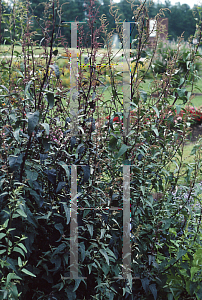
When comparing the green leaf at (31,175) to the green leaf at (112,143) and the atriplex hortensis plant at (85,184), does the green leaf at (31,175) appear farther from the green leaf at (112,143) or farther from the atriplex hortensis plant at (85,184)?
the green leaf at (112,143)

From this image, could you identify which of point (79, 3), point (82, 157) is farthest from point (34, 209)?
point (79, 3)

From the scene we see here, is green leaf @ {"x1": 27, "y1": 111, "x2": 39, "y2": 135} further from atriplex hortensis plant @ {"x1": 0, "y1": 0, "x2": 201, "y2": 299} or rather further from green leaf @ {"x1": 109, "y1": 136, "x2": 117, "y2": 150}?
green leaf @ {"x1": 109, "y1": 136, "x2": 117, "y2": 150}

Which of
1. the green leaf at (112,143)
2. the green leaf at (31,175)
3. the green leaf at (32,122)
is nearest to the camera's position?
the green leaf at (32,122)

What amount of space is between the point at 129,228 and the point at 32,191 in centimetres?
64

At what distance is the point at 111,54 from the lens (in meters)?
1.83

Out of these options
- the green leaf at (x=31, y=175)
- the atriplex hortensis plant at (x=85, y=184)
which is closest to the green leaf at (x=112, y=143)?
the atriplex hortensis plant at (x=85, y=184)

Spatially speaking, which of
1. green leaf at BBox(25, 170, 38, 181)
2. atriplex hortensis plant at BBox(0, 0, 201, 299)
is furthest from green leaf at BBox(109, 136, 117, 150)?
green leaf at BBox(25, 170, 38, 181)

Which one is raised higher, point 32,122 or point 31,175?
point 32,122

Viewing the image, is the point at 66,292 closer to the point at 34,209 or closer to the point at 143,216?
the point at 34,209

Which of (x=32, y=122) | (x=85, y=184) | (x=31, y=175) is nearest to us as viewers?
(x=32, y=122)

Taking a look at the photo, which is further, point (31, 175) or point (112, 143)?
point (112, 143)

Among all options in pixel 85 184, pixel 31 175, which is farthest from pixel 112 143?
pixel 31 175

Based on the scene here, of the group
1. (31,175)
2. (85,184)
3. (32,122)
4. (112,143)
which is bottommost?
(85,184)

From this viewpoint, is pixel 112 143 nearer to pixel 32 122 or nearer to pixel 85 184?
pixel 85 184
